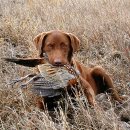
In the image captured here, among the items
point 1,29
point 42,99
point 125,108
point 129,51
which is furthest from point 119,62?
point 1,29

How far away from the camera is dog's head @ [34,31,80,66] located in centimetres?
462

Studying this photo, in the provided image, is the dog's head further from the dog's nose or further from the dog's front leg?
the dog's front leg

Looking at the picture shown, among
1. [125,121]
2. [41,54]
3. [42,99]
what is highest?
[41,54]

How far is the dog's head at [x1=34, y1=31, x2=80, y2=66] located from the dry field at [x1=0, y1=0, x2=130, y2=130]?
56 centimetres

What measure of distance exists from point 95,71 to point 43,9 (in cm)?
448

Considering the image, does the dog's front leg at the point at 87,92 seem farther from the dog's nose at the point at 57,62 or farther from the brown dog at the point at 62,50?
the dog's nose at the point at 57,62

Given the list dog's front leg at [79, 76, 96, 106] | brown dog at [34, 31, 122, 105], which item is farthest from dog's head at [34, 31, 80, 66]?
dog's front leg at [79, 76, 96, 106]

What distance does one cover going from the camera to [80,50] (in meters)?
7.04

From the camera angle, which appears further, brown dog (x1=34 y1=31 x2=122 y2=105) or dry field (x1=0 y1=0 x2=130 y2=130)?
brown dog (x1=34 y1=31 x2=122 y2=105)

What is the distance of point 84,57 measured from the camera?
6.68 metres

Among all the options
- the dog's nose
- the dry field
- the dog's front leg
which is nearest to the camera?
the dry field

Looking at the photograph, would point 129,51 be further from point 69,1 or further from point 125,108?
point 69,1

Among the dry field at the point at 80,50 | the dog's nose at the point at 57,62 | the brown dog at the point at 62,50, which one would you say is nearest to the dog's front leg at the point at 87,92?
the brown dog at the point at 62,50

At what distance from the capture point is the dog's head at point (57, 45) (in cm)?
462
